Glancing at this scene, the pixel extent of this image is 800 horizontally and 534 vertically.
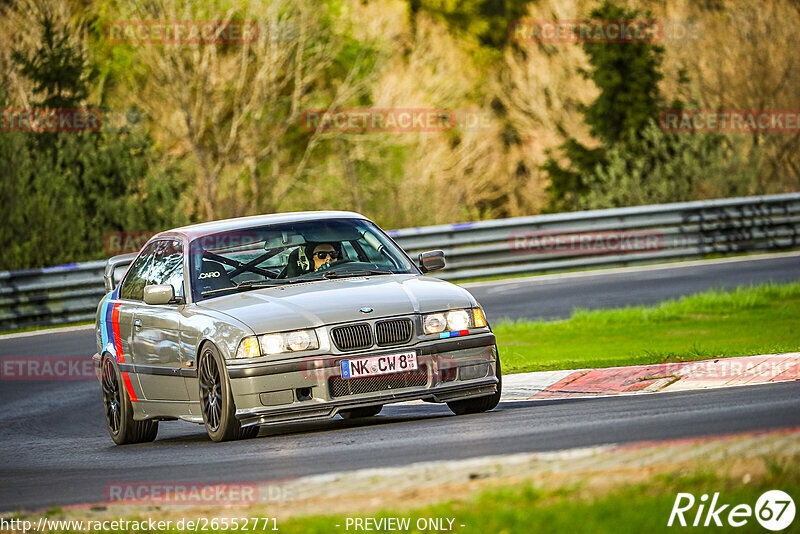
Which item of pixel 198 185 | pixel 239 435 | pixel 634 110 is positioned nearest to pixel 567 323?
pixel 239 435

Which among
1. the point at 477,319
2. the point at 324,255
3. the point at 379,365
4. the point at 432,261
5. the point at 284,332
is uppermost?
the point at 324,255

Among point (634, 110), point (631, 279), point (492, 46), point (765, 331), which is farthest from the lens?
point (492, 46)

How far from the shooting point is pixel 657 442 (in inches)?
262

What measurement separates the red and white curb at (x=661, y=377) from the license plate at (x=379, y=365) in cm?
236

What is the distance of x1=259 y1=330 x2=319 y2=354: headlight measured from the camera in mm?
9023

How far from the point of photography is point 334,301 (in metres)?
9.30

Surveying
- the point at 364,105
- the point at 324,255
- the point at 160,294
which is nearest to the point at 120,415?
the point at 160,294

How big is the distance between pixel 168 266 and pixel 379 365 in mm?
2439

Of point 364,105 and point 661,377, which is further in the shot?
point 364,105

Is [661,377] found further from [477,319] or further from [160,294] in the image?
[160,294]

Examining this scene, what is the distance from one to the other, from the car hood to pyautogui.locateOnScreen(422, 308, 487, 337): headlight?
0.15ft

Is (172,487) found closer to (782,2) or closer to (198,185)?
(198,185)

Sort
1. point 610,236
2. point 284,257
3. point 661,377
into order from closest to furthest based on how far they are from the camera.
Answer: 1. point 284,257
2. point 661,377
3. point 610,236

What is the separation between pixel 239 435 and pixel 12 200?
1584cm
